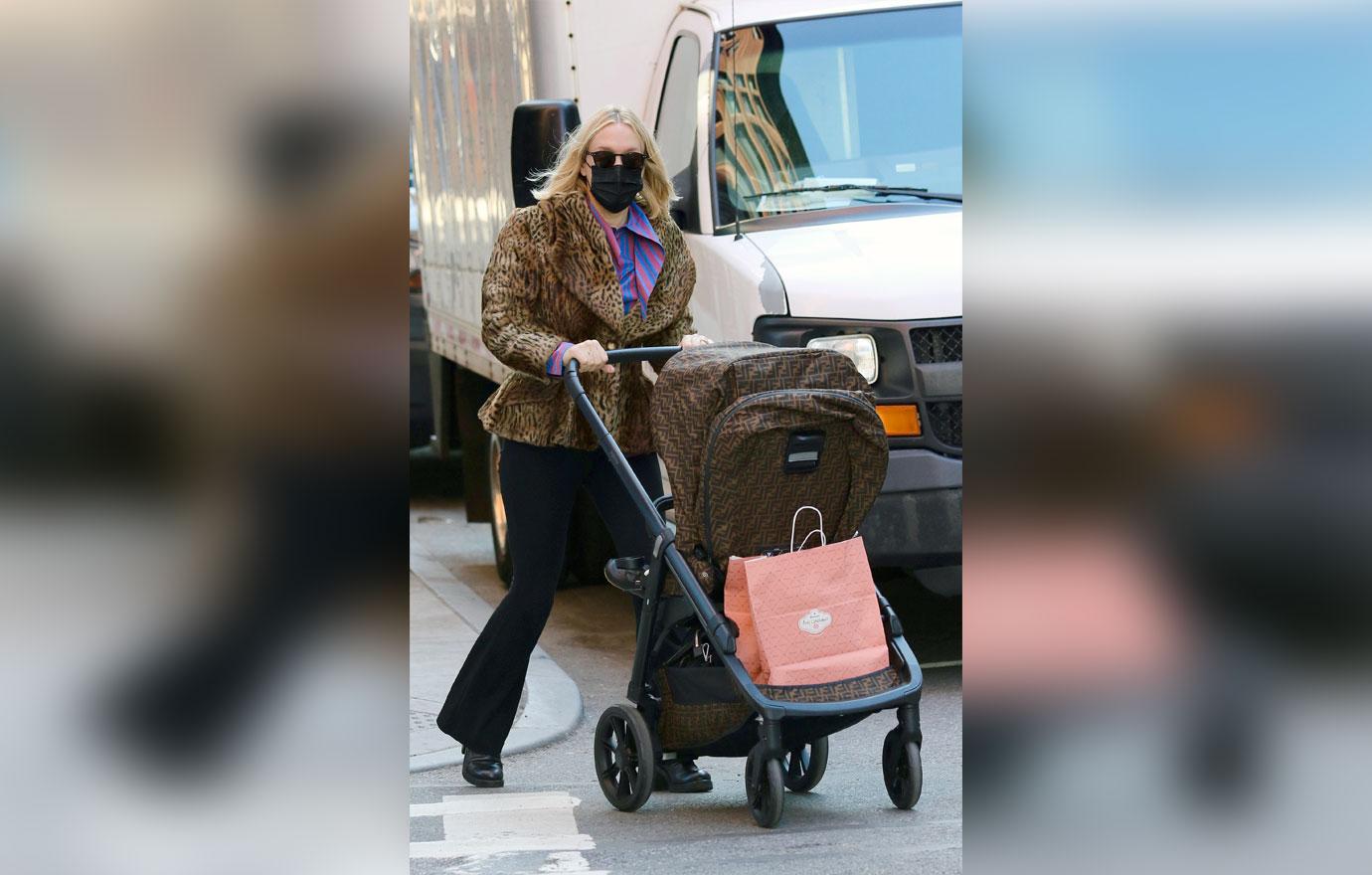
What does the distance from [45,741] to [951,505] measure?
5.33 metres

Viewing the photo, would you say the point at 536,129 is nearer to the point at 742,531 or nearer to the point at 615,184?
the point at 615,184

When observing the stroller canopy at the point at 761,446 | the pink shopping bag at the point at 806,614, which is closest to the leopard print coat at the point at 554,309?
the stroller canopy at the point at 761,446

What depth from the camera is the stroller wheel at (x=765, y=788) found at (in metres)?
5.37

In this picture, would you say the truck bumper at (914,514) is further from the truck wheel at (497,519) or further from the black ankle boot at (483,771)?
the truck wheel at (497,519)

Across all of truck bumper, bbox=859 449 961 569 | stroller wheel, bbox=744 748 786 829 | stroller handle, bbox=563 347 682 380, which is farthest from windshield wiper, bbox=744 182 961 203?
stroller wheel, bbox=744 748 786 829

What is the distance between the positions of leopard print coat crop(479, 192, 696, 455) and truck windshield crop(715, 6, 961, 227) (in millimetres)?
2092

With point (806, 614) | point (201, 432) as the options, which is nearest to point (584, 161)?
point (806, 614)

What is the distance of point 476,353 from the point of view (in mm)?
10477

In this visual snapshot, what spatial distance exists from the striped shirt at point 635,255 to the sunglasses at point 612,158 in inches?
5.2

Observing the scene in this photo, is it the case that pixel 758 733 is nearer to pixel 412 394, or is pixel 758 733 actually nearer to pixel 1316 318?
pixel 1316 318

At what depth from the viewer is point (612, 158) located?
5914 millimetres

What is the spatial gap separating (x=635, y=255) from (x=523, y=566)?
1.01 m

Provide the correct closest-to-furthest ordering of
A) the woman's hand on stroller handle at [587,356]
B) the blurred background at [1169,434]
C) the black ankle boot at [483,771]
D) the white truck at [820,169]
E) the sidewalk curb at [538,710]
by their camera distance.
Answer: the blurred background at [1169,434], the woman's hand on stroller handle at [587,356], the black ankle boot at [483,771], the sidewalk curb at [538,710], the white truck at [820,169]

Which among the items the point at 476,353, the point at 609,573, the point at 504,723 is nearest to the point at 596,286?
the point at 609,573
